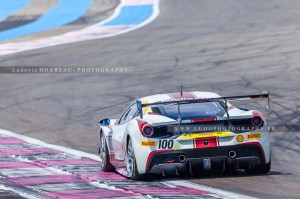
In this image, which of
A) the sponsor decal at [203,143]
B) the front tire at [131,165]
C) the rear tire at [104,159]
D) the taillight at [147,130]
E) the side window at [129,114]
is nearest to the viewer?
the sponsor decal at [203,143]

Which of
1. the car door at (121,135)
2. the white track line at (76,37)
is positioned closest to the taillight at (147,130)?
the car door at (121,135)

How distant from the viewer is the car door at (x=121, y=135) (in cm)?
1152

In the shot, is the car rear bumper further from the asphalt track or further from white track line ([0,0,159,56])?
white track line ([0,0,159,56])

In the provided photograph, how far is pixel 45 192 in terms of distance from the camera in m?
9.74

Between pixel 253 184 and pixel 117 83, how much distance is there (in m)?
11.1

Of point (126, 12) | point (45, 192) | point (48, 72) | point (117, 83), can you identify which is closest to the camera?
point (45, 192)

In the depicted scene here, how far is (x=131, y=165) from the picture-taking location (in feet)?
36.6

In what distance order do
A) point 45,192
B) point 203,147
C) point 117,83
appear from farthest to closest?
point 117,83 < point 203,147 < point 45,192

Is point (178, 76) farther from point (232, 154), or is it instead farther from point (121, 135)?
point (232, 154)

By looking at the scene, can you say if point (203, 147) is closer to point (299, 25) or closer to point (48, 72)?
point (48, 72)

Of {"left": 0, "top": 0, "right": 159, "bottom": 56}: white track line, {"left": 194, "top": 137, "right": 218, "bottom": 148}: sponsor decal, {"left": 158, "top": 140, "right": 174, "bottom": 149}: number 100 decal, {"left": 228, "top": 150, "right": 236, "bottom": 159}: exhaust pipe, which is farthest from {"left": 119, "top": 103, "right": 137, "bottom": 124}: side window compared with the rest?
{"left": 0, "top": 0, "right": 159, "bottom": 56}: white track line

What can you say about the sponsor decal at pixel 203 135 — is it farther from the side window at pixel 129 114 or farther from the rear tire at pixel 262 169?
the side window at pixel 129 114

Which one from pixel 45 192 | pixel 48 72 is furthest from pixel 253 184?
pixel 48 72

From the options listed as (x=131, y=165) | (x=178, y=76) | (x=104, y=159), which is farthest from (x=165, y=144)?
(x=178, y=76)
